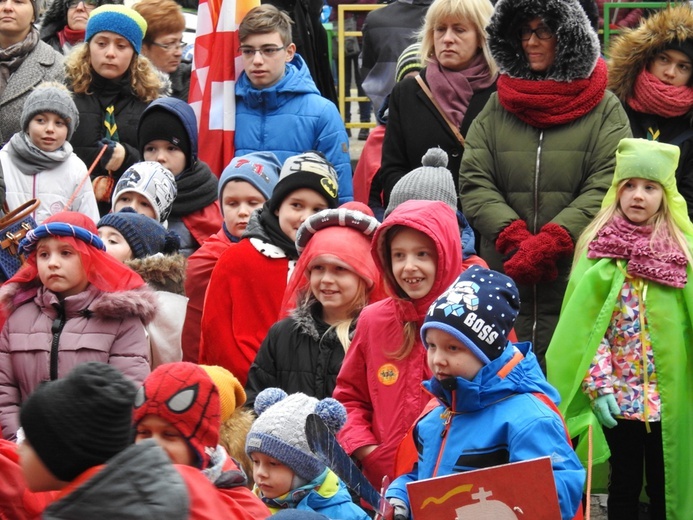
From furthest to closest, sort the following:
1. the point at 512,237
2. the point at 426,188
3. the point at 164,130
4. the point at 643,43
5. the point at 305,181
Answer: the point at 164,130
the point at 643,43
the point at 512,237
the point at 305,181
the point at 426,188

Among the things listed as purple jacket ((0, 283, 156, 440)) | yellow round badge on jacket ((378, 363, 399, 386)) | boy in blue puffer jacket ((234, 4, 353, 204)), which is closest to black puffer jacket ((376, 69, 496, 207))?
boy in blue puffer jacket ((234, 4, 353, 204))

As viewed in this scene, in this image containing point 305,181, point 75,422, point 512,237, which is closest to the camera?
point 75,422

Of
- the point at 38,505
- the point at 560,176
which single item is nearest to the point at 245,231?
the point at 560,176

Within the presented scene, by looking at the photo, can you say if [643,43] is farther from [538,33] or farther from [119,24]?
[119,24]

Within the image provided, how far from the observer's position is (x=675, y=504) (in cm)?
628

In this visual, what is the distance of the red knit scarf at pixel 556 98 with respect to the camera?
673cm

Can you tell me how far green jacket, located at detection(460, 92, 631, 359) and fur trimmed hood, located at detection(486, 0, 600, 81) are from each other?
239 mm

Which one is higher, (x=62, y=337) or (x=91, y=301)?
(x=91, y=301)

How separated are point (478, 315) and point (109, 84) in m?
4.45

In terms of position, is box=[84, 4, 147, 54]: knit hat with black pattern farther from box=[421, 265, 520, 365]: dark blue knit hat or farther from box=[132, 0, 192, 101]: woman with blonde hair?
box=[421, 265, 520, 365]: dark blue knit hat

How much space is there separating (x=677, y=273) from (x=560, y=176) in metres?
0.86

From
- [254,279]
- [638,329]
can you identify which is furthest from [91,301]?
[638,329]

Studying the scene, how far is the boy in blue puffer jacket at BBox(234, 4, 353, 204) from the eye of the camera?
26.5 feet

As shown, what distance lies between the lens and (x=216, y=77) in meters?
8.62
